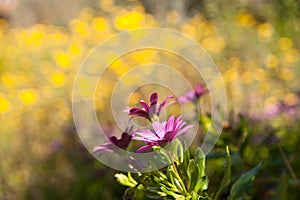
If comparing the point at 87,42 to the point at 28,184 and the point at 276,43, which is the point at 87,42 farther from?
the point at 28,184

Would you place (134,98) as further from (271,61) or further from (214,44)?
(214,44)

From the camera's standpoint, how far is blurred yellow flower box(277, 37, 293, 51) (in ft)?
12.6

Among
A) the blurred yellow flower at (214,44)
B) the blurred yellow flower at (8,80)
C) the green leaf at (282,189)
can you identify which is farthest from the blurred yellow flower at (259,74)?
the green leaf at (282,189)

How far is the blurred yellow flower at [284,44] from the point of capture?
12.6ft

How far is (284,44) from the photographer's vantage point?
12.7 feet

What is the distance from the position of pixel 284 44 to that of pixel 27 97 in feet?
6.49

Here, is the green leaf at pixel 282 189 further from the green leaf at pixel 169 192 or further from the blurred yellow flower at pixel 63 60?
the blurred yellow flower at pixel 63 60

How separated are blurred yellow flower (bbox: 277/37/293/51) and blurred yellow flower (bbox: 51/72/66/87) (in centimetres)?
170

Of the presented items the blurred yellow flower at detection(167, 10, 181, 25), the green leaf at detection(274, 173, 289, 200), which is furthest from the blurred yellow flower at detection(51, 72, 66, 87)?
the green leaf at detection(274, 173, 289, 200)

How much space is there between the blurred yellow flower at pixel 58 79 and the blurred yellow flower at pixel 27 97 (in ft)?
0.60

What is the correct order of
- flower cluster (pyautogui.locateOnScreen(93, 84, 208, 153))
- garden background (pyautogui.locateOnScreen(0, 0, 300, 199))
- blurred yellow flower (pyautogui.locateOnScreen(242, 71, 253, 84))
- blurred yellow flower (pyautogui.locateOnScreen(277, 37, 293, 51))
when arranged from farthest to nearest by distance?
blurred yellow flower (pyautogui.locateOnScreen(277, 37, 293, 51))
blurred yellow flower (pyautogui.locateOnScreen(242, 71, 253, 84))
garden background (pyautogui.locateOnScreen(0, 0, 300, 199))
flower cluster (pyautogui.locateOnScreen(93, 84, 208, 153))

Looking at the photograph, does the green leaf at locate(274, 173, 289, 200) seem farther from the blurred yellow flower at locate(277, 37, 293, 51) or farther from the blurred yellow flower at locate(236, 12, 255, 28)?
the blurred yellow flower at locate(236, 12, 255, 28)

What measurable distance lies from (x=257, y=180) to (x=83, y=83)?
2324mm

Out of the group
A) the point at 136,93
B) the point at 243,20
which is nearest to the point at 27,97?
the point at 136,93
